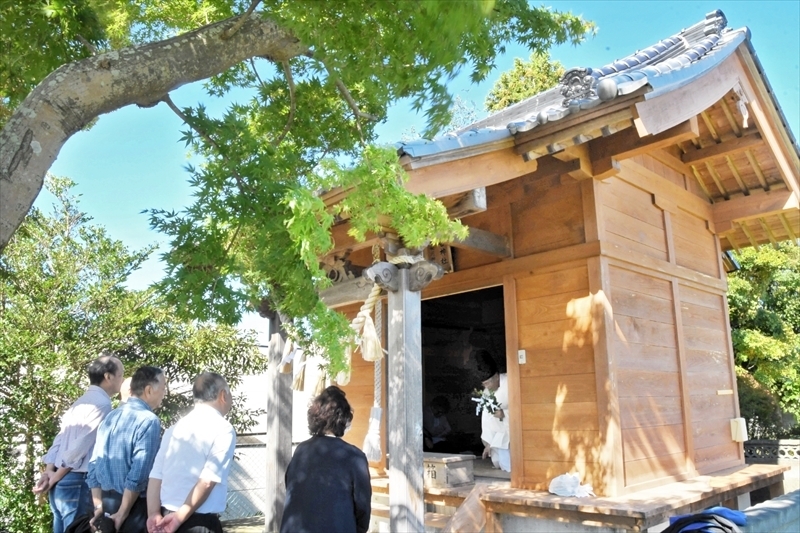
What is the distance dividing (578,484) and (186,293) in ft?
12.9

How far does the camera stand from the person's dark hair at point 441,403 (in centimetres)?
1042

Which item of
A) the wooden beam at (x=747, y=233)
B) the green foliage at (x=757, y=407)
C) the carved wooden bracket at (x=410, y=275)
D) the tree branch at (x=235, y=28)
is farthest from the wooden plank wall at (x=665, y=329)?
the green foliage at (x=757, y=407)

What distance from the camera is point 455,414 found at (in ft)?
35.3

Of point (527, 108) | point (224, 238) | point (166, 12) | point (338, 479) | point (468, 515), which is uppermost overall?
point (527, 108)

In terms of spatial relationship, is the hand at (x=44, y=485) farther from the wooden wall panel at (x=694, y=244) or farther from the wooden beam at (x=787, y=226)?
the wooden beam at (x=787, y=226)

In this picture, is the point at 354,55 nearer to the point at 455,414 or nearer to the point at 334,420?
the point at 334,420

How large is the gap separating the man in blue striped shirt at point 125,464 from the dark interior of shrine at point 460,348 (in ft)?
23.1

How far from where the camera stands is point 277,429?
631 cm

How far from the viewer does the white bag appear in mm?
5230

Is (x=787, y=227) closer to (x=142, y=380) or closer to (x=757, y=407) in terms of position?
(x=757, y=407)

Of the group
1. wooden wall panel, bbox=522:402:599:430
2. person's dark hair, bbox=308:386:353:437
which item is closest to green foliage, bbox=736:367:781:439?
wooden wall panel, bbox=522:402:599:430

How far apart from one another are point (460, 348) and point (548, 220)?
536 cm

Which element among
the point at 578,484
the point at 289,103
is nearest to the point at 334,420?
the point at 289,103

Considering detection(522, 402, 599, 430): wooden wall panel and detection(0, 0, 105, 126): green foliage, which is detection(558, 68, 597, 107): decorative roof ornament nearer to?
detection(522, 402, 599, 430): wooden wall panel
